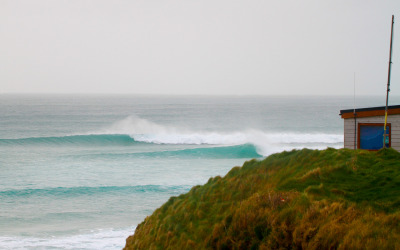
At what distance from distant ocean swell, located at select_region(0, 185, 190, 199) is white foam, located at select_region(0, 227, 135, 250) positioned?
5992 millimetres

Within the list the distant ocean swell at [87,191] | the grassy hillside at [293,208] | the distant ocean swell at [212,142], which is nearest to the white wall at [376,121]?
the grassy hillside at [293,208]

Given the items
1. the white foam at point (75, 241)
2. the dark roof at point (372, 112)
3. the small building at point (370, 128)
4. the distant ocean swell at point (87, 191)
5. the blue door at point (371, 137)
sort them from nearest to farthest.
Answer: the dark roof at point (372, 112) → the small building at point (370, 128) → the blue door at point (371, 137) → the white foam at point (75, 241) → the distant ocean swell at point (87, 191)

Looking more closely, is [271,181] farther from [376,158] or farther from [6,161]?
[6,161]

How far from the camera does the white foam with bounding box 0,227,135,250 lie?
12.2m

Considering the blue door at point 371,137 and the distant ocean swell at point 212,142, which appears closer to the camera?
the blue door at point 371,137

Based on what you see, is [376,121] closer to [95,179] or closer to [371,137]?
[371,137]

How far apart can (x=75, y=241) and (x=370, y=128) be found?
954 cm

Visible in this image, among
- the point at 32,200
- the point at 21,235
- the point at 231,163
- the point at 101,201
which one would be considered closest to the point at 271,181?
the point at 21,235

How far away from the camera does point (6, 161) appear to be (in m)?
29.7

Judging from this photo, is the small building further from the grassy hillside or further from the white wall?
the grassy hillside

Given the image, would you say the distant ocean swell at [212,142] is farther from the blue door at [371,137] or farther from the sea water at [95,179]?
the blue door at [371,137]

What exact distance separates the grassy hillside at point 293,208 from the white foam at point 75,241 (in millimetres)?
2760

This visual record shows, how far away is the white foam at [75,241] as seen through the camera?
12.2m

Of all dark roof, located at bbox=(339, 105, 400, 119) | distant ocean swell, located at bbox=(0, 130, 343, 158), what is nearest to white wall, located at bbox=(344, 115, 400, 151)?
dark roof, located at bbox=(339, 105, 400, 119)
